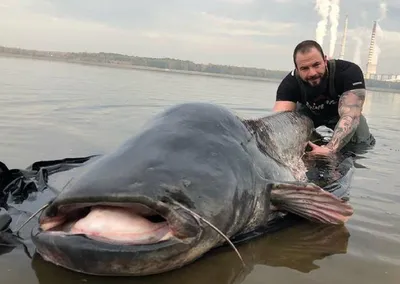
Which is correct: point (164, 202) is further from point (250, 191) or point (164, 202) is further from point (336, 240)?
point (336, 240)

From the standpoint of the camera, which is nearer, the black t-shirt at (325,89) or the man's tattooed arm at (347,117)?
the man's tattooed arm at (347,117)

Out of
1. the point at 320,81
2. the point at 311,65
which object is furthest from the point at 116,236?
the point at 320,81

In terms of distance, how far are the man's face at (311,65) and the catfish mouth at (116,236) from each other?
3762mm

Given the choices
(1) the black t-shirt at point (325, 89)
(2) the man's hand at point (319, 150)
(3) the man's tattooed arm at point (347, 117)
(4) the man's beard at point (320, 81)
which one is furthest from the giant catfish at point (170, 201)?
(1) the black t-shirt at point (325, 89)

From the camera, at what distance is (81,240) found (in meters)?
1.77

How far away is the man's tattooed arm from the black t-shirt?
0.40 ft

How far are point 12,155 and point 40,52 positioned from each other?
79077mm

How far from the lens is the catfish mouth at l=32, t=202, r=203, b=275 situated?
1787 millimetres

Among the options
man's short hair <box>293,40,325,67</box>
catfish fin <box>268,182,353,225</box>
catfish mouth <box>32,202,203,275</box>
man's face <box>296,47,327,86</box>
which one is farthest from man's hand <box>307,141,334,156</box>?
catfish mouth <box>32,202,203,275</box>

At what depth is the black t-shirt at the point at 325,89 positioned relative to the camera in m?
5.59

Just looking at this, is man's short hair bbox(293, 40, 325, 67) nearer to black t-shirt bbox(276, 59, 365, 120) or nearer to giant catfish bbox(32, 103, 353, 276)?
black t-shirt bbox(276, 59, 365, 120)

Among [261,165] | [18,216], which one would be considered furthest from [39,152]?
[261,165]

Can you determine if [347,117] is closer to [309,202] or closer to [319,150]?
[319,150]

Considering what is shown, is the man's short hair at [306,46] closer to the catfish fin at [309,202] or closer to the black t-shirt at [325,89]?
the black t-shirt at [325,89]
